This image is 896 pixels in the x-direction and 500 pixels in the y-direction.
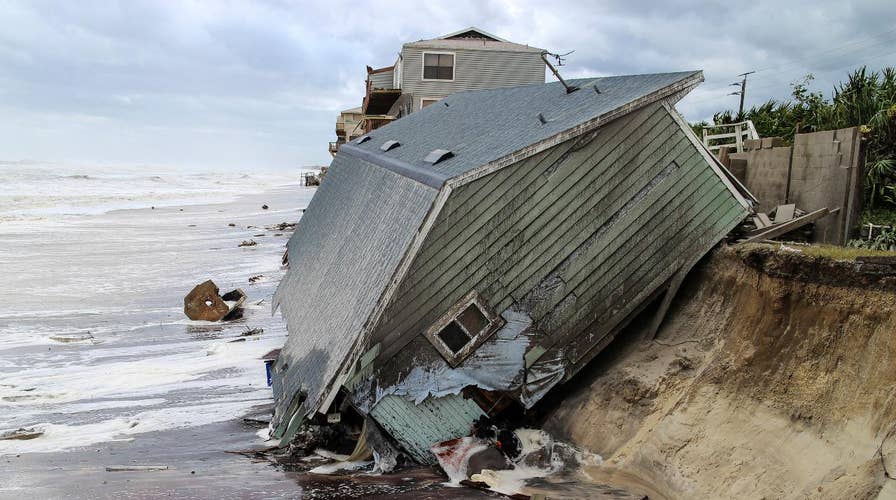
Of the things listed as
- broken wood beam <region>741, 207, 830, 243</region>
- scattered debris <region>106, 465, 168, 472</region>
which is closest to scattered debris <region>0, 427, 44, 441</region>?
scattered debris <region>106, 465, 168, 472</region>

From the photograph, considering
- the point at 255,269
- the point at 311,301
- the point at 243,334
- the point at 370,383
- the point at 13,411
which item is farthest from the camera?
the point at 255,269

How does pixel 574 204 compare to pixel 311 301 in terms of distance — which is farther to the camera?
pixel 311 301

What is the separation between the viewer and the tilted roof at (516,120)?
33.8ft

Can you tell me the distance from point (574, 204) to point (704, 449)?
3.52 m

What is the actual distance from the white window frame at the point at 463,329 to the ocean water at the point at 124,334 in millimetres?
4489

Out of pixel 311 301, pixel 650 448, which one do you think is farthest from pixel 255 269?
pixel 650 448

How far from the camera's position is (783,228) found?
463 inches

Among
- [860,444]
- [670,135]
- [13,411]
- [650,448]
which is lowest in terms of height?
[13,411]

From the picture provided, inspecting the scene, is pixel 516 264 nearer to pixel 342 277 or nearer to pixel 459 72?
pixel 342 277

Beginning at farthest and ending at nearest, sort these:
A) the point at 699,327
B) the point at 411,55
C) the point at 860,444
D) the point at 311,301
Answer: the point at 411,55 → the point at 311,301 → the point at 699,327 → the point at 860,444

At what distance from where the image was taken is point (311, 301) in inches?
551

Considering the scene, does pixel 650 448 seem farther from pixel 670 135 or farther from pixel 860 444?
pixel 670 135

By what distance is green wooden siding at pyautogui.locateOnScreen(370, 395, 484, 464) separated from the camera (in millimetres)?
9586

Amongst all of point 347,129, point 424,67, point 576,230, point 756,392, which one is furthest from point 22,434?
point 347,129
